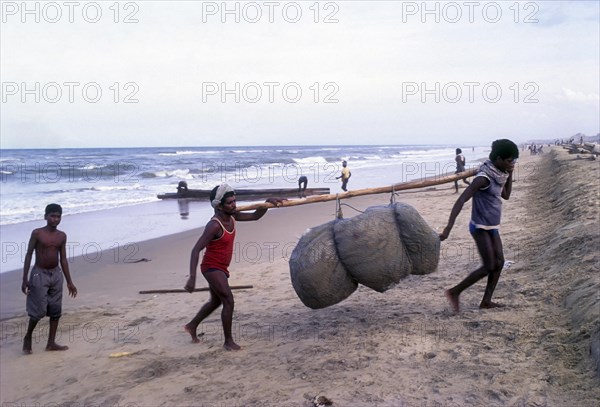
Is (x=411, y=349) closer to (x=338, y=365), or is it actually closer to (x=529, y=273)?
(x=338, y=365)

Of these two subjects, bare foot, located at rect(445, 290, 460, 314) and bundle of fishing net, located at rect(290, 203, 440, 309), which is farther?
bare foot, located at rect(445, 290, 460, 314)

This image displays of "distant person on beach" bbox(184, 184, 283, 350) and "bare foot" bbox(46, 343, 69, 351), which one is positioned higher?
"distant person on beach" bbox(184, 184, 283, 350)

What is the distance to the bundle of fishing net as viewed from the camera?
509cm

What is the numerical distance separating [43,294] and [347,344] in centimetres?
340

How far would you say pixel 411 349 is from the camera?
4887mm

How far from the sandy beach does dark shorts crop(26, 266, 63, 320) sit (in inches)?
18.1

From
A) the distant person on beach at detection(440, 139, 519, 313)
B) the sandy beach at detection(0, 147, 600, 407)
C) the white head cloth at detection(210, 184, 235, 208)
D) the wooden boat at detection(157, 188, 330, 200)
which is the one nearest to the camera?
the sandy beach at detection(0, 147, 600, 407)

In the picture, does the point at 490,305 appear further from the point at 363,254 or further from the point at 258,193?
the point at 258,193

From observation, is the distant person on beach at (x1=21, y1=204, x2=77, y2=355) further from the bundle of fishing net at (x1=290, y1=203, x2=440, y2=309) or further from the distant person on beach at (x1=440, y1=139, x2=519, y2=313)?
the distant person on beach at (x1=440, y1=139, x2=519, y2=313)

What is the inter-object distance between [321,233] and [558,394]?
242cm

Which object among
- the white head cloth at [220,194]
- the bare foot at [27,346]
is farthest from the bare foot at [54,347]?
the white head cloth at [220,194]

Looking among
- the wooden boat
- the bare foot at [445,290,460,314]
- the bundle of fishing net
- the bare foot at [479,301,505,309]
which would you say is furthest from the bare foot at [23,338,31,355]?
the wooden boat

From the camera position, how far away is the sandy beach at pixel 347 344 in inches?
164

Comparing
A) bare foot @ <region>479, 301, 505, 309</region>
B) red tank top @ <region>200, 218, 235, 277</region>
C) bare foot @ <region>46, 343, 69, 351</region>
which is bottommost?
bare foot @ <region>46, 343, 69, 351</region>
